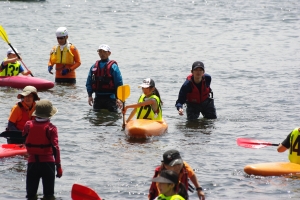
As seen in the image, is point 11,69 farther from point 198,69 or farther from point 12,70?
point 198,69

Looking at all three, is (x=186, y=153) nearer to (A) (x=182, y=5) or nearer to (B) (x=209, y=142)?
(B) (x=209, y=142)

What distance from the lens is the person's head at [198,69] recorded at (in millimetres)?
11829

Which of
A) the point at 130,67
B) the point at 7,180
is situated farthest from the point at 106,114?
the point at 130,67

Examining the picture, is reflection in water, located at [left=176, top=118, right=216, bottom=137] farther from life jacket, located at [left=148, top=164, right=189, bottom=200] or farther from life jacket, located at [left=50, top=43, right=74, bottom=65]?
life jacket, located at [left=148, top=164, right=189, bottom=200]

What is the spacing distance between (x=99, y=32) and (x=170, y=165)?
841 inches

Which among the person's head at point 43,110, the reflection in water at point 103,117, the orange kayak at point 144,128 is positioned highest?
the person's head at point 43,110

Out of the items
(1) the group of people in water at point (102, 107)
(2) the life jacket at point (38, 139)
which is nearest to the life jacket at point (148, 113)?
(1) the group of people in water at point (102, 107)

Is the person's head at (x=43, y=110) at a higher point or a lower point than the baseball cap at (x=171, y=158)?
higher

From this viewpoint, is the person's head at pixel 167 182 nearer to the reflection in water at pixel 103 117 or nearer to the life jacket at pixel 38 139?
the life jacket at pixel 38 139

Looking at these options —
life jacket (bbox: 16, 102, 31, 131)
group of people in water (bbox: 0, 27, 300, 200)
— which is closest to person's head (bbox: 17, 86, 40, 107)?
group of people in water (bbox: 0, 27, 300, 200)

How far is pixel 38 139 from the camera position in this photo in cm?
753

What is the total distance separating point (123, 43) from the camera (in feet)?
80.7

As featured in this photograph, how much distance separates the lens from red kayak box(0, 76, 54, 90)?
15.6 meters

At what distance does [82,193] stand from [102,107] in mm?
5820
